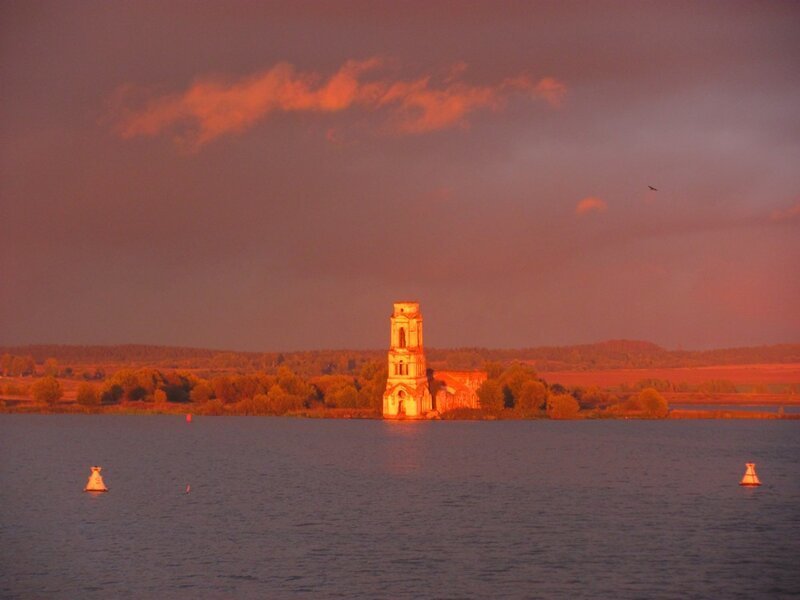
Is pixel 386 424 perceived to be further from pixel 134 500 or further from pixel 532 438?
pixel 134 500

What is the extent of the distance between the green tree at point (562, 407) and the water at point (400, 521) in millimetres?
40717

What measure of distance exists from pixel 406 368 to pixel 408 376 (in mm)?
1282

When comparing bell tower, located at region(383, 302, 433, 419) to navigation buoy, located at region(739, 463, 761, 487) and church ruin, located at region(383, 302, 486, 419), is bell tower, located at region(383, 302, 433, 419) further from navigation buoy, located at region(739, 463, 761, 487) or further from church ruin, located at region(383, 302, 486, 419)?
navigation buoy, located at region(739, 463, 761, 487)

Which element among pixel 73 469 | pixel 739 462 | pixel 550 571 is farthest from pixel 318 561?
pixel 739 462

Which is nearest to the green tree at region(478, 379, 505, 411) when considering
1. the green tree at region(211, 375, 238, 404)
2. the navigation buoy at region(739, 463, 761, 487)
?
the green tree at region(211, 375, 238, 404)

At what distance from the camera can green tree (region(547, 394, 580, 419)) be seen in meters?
165

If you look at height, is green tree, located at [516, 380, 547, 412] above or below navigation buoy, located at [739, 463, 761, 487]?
above

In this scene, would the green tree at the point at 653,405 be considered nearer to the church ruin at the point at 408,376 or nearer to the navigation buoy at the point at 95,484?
the church ruin at the point at 408,376

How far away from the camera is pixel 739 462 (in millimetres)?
104375

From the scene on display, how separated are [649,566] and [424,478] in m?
35.5

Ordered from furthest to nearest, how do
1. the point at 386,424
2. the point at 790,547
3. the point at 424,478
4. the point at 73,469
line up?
the point at 386,424
the point at 73,469
the point at 424,478
the point at 790,547

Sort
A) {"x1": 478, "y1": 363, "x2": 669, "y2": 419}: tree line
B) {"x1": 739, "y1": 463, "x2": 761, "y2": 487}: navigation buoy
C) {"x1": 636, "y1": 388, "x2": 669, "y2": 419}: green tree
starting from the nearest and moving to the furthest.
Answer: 1. {"x1": 739, "y1": 463, "x2": 761, "y2": 487}: navigation buoy
2. {"x1": 478, "y1": 363, "x2": 669, "y2": 419}: tree line
3. {"x1": 636, "y1": 388, "x2": 669, "y2": 419}: green tree

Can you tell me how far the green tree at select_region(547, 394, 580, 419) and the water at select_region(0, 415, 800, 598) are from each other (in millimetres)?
40717

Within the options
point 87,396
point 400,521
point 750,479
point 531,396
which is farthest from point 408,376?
point 400,521
